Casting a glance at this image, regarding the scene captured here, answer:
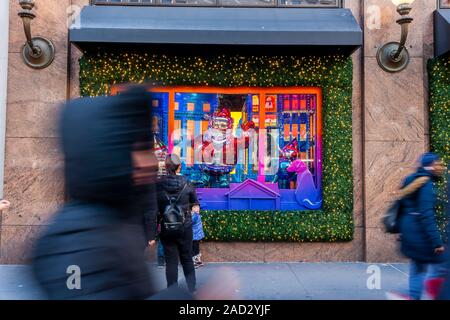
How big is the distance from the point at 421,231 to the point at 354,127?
4167mm

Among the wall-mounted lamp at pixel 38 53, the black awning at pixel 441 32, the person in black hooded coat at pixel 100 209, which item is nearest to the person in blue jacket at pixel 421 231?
the person in black hooded coat at pixel 100 209

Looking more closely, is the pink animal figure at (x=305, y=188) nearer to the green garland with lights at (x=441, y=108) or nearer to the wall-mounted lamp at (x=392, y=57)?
the green garland with lights at (x=441, y=108)

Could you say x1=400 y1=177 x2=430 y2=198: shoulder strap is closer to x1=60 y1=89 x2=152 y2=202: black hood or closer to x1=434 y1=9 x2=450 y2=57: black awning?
x1=60 y1=89 x2=152 y2=202: black hood

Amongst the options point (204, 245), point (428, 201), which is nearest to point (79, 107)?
point (428, 201)

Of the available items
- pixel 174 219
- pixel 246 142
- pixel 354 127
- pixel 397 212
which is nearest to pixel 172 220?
pixel 174 219

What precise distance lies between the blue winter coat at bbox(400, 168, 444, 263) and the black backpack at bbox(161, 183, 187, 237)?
2.45 m

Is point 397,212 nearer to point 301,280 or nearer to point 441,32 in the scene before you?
point 301,280

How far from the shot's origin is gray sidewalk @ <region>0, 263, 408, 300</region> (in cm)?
624

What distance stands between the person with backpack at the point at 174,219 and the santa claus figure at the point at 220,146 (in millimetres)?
2999

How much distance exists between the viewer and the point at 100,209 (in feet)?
4.92

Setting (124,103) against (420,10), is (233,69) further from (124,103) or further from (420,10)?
(124,103)

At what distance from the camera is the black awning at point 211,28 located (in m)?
7.56

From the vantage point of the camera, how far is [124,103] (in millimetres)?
1541

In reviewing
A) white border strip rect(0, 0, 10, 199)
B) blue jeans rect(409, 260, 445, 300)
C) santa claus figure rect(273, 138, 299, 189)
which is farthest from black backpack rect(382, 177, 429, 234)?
white border strip rect(0, 0, 10, 199)
